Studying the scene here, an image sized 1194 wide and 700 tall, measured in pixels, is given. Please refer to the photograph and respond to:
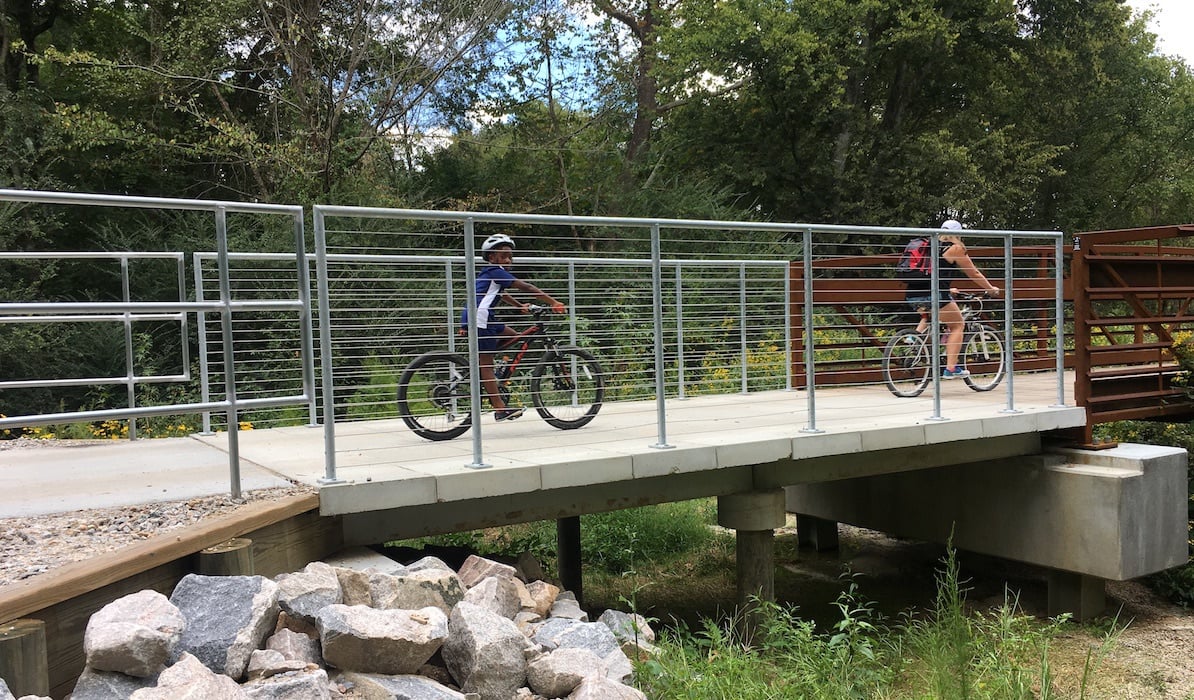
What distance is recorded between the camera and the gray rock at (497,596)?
4.38m

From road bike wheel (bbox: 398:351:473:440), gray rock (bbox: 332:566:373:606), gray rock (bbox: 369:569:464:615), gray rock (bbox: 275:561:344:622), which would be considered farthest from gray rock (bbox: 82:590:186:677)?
road bike wheel (bbox: 398:351:473:440)

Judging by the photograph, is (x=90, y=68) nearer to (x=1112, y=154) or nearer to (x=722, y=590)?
(x=722, y=590)

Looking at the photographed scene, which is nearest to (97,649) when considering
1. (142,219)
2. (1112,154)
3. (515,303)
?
(515,303)

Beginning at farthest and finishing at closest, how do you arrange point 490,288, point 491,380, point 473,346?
1. point 490,288
2. point 491,380
3. point 473,346

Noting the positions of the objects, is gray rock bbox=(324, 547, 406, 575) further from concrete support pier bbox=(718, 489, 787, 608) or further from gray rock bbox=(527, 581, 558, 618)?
concrete support pier bbox=(718, 489, 787, 608)

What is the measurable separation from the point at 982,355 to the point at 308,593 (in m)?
7.46

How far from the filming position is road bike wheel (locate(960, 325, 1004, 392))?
9109mm

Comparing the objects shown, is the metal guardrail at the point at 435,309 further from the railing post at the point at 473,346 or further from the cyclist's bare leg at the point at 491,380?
the cyclist's bare leg at the point at 491,380

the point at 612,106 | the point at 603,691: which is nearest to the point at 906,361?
the point at 603,691

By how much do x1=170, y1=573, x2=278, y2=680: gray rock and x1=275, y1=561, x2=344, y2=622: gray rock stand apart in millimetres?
Answer: 74

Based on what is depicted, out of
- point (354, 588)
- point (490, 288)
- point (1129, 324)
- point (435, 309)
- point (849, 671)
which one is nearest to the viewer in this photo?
point (354, 588)

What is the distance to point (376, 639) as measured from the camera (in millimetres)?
3574

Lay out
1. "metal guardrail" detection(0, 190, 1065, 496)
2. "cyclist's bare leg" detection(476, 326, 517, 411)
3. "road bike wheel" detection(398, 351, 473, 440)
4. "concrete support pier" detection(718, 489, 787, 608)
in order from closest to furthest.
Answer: "metal guardrail" detection(0, 190, 1065, 496) < "road bike wheel" detection(398, 351, 473, 440) < "cyclist's bare leg" detection(476, 326, 517, 411) < "concrete support pier" detection(718, 489, 787, 608)

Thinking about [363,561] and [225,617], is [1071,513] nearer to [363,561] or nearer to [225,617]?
[363,561]
